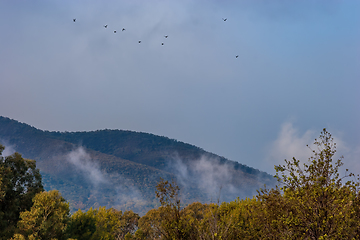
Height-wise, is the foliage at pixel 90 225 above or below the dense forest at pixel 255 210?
below

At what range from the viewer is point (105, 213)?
5122cm

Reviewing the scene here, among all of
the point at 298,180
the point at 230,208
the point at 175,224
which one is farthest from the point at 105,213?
the point at 298,180

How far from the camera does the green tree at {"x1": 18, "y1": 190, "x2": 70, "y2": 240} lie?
70.4ft

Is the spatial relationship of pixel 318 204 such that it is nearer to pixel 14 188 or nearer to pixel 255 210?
pixel 255 210

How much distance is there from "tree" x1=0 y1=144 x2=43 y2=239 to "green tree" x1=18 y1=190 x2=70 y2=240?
1.24 metres

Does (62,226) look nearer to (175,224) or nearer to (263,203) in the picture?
(175,224)

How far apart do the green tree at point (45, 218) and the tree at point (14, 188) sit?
1243mm

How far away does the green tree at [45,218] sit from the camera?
2145 centimetres

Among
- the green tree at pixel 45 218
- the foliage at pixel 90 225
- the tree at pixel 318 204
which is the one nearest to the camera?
the tree at pixel 318 204

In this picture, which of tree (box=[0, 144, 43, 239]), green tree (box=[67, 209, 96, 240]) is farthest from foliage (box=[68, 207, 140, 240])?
tree (box=[0, 144, 43, 239])

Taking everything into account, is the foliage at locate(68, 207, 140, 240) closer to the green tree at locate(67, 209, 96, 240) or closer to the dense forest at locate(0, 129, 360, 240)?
the green tree at locate(67, 209, 96, 240)

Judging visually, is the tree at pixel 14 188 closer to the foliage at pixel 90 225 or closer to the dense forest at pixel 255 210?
the dense forest at pixel 255 210

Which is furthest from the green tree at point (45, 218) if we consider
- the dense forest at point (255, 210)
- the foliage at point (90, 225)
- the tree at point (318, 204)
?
the tree at point (318, 204)

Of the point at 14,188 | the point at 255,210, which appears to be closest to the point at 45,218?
the point at 14,188
